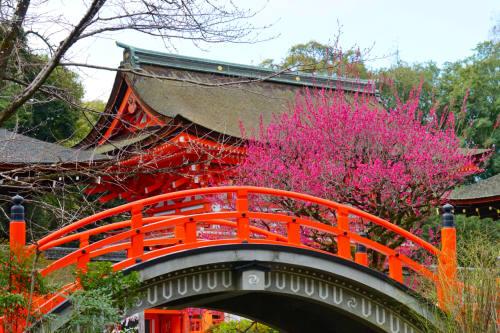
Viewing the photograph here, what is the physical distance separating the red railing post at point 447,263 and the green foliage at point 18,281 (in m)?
4.03

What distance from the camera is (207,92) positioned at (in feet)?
54.7

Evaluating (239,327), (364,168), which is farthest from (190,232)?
(239,327)

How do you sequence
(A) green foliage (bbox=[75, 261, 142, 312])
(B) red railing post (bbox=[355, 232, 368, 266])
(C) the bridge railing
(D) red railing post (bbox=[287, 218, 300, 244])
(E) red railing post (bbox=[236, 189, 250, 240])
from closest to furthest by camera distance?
(A) green foliage (bbox=[75, 261, 142, 312])
(C) the bridge railing
(E) red railing post (bbox=[236, 189, 250, 240])
(D) red railing post (bbox=[287, 218, 300, 244])
(B) red railing post (bbox=[355, 232, 368, 266])

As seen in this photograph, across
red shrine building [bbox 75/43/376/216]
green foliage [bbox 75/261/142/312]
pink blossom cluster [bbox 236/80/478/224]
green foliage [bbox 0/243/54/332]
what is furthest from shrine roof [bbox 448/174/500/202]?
green foliage [bbox 0/243/54/332]

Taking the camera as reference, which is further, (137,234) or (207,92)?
(207,92)

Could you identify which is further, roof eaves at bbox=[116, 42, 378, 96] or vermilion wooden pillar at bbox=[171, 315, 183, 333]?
roof eaves at bbox=[116, 42, 378, 96]

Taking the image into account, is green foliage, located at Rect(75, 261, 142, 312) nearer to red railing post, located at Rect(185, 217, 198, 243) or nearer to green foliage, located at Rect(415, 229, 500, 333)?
red railing post, located at Rect(185, 217, 198, 243)

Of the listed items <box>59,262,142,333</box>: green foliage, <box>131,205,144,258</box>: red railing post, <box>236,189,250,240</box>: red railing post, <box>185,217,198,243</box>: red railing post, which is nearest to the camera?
<box>59,262,142,333</box>: green foliage

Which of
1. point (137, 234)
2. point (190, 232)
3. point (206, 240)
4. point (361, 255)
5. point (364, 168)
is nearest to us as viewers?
point (137, 234)

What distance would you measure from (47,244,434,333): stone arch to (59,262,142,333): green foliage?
266 millimetres

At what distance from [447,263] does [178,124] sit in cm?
707

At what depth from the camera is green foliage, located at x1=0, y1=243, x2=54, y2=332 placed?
5.00 m

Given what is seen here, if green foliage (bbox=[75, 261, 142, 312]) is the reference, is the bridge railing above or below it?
above

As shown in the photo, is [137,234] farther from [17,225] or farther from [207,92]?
[207,92]
